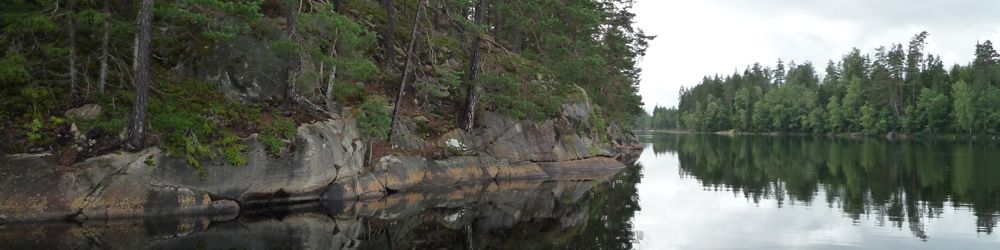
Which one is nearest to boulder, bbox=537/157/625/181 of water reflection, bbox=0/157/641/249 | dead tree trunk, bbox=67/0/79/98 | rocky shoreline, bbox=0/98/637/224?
rocky shoreline, bbox=0/98/637/224

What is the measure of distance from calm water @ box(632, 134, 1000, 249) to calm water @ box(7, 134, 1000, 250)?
5 cm

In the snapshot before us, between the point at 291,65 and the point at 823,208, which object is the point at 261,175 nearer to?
the point at 291,65

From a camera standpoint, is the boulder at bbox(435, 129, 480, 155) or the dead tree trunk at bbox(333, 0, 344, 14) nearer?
the boulder at bbox(435, 129, 480, 155)

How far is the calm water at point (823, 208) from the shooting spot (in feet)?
46.2

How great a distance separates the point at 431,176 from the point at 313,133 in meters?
5.47

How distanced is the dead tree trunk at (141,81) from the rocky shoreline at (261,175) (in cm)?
47

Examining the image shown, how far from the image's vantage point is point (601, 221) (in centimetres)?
1733

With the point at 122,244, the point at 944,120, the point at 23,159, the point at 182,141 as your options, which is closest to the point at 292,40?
the point at 182,141

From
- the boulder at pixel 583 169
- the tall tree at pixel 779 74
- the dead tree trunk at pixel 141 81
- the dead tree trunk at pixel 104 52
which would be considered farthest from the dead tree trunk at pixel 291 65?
the tall tree at pixel 779 74

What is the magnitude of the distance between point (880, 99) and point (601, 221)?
293ft

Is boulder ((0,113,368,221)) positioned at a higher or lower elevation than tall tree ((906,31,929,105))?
lower

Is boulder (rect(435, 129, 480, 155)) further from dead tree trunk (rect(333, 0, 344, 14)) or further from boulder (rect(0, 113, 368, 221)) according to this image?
dead tree trunk (rect(333, 0, 344, 14))

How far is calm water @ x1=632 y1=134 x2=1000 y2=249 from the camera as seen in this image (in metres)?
14.1

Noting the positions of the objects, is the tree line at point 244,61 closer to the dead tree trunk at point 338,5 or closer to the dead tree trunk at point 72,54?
the dead tree trunk at point 72,54
